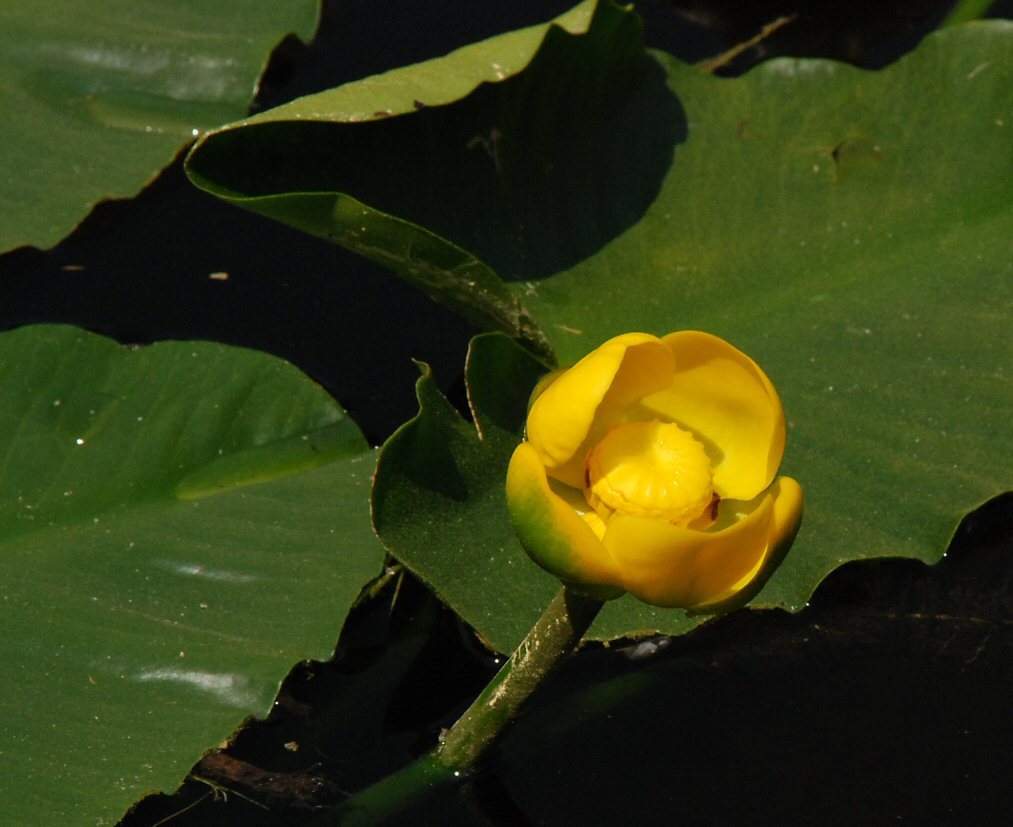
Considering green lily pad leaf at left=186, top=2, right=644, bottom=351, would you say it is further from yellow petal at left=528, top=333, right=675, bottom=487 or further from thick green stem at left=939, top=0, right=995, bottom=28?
thick green stem at left=939, top=0, right=995, bottom=28

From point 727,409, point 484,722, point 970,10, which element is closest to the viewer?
point 727,409

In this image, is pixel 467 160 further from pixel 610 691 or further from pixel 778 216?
pixel 610 691

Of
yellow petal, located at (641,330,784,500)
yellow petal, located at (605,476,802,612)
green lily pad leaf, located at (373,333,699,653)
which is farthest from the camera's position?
green lily pad leaf, located at (373,333,699,653)

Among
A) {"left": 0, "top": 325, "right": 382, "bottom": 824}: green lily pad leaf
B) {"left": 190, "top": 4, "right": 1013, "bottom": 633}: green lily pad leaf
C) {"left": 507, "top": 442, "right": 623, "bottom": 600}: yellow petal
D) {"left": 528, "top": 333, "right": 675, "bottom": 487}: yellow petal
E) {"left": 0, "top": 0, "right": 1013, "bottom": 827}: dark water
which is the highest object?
{"left": 528, "top": 333, "right": 675, "bottom": 487}: yellow petal

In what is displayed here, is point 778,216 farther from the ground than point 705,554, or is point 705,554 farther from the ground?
point 705,554

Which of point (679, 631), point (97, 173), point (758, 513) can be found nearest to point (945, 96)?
point (679, 631)

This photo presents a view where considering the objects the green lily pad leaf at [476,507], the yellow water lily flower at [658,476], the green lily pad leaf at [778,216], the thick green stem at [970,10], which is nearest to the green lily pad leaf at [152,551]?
the green lily pad leaf at [476,507]

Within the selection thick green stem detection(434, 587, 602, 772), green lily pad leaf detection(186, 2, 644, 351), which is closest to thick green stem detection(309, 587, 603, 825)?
thick green stem detection(434, 587, 602, 772)

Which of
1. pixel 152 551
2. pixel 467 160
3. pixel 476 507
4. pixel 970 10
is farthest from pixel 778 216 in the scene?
pixel 152 551
